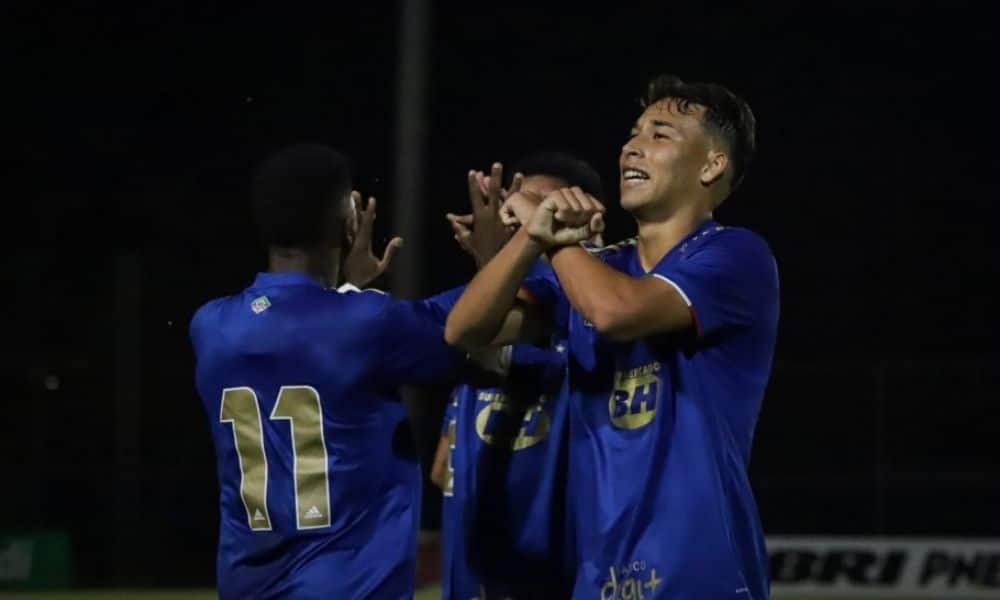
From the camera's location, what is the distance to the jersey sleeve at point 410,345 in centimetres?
443

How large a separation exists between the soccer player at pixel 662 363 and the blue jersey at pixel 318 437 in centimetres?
19

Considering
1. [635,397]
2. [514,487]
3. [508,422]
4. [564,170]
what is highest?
[564,170]

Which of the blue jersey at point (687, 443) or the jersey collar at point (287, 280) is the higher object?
the jersey collar at point (287, 280)

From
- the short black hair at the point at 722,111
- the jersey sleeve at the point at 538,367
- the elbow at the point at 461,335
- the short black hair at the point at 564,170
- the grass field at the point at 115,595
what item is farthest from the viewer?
the grass field at the point at 115,595

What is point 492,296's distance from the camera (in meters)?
4.30

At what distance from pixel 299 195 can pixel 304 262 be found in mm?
161

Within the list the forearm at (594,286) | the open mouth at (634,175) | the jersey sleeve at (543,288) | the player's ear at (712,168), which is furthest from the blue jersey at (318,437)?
the player's ear at (712,168)

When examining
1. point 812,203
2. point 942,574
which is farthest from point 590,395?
point 812,203

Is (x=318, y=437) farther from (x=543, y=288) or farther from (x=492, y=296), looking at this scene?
(x=543, y=288)

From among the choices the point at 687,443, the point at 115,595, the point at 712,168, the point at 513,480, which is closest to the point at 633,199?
the point at 712,168

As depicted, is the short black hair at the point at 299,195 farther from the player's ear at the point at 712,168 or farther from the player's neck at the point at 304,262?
the player's ear at the point at 712,168

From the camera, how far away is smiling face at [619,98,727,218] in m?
4.40

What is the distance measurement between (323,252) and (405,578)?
80 cm

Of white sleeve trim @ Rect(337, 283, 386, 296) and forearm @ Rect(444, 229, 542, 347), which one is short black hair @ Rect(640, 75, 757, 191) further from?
white sleeve trim @ Rect(337, 283, 386, 296)
